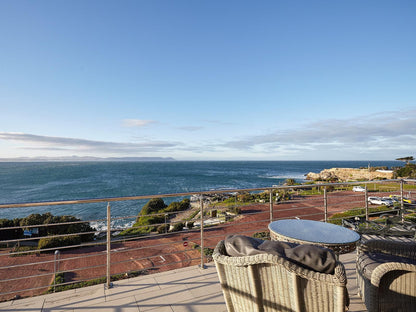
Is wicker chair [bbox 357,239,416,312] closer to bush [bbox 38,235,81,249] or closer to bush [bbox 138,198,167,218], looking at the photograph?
bush [bbox 38,235,81,249]

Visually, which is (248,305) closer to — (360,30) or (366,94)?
(360,30)

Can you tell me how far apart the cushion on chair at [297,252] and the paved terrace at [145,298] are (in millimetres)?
1125

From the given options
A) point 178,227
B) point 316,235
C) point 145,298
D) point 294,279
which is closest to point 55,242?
point 178,227

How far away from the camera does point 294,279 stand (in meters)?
1.07

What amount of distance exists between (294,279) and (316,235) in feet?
3.27

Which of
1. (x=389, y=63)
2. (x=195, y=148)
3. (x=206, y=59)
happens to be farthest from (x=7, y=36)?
(x=195, y=148)

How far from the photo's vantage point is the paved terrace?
1.98 meters

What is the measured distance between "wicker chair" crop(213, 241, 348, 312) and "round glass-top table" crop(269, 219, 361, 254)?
70 centimetres

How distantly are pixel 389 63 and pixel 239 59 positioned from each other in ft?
18.1

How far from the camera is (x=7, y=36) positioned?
6.93 m

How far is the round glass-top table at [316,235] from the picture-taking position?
1.77 m

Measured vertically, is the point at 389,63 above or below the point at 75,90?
below

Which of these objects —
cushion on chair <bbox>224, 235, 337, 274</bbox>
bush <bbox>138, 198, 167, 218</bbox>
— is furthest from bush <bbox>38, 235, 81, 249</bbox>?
cushion on chair <bbox>224, 235, 337, 274</bbox>

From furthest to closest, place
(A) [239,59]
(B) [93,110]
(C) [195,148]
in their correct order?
(C) [195,148] < (B) [93,110] < (A) [239,59]
